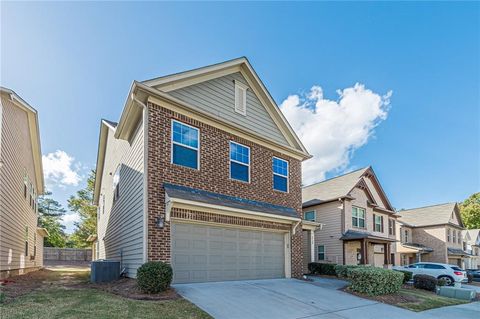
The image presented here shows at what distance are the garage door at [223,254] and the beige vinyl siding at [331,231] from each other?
31.8 ft

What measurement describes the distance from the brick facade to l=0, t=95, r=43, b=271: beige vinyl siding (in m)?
5.38

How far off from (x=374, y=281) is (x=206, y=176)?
7121 millimetres

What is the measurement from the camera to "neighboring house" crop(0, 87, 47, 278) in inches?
459

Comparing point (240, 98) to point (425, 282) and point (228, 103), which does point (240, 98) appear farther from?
point (425, 282)

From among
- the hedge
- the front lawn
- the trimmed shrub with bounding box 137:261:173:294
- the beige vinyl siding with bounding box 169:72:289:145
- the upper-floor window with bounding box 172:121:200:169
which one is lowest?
the hedge

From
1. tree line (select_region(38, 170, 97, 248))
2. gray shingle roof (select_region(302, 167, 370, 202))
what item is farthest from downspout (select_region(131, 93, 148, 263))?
tree line (select_region(38, 170, 97, 248))

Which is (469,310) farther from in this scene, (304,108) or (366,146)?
(366,146)

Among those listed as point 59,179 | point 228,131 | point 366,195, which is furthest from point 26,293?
point 59,179

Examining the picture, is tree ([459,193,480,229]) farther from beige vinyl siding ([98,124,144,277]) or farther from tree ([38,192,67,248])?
tree ([38,192,67,248])

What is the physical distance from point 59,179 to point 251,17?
4659 cm

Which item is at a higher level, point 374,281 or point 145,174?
point 145,174

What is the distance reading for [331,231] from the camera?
76.1ft

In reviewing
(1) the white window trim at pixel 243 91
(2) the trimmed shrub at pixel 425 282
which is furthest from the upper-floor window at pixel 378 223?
(1) the white window trim at pixel 243 91

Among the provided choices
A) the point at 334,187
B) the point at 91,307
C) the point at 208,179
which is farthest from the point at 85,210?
the point at 91,307
